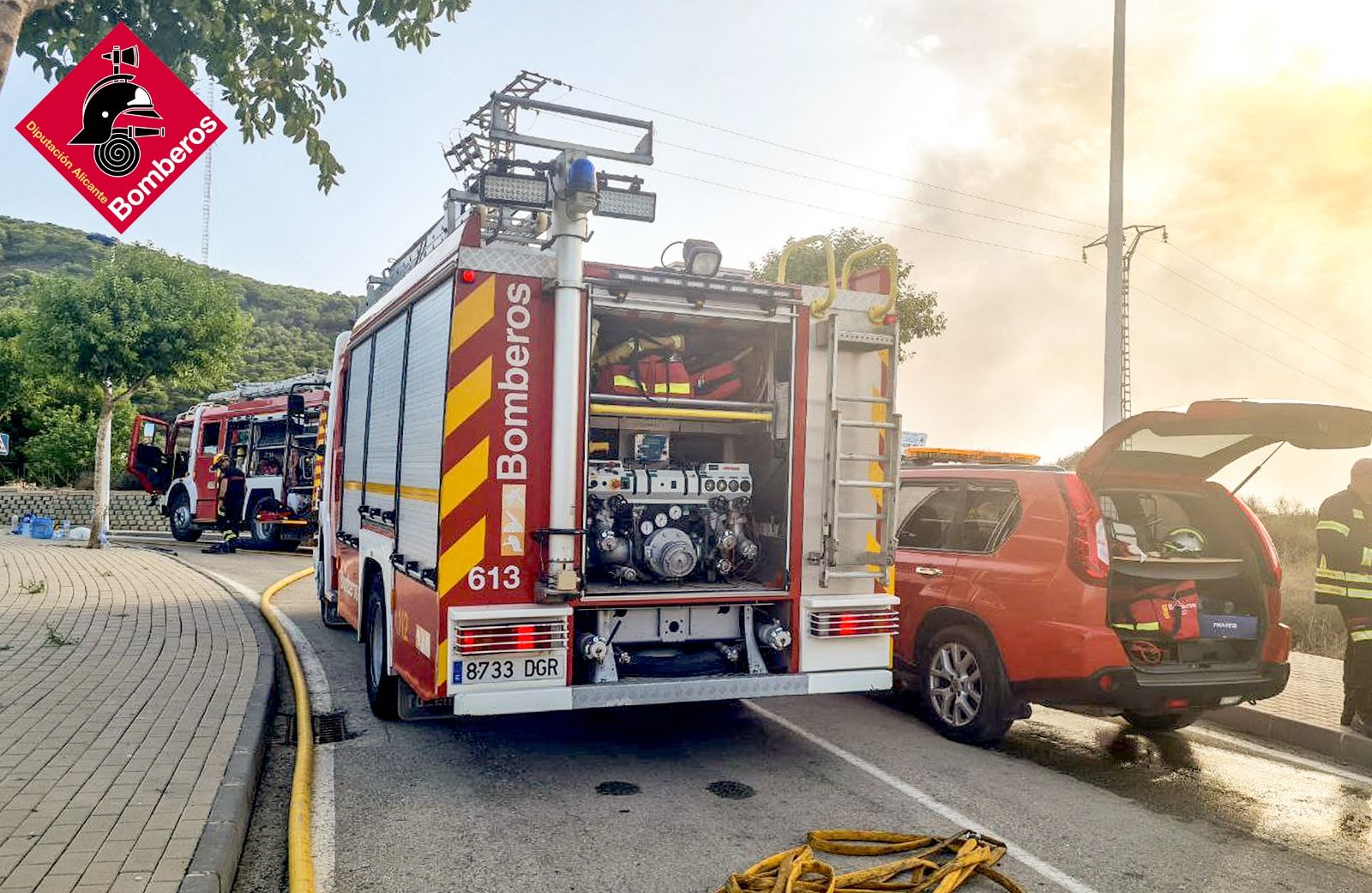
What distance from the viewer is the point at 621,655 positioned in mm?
5344

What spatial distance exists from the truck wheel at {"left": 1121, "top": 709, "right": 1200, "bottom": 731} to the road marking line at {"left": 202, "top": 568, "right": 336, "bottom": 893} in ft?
16.0

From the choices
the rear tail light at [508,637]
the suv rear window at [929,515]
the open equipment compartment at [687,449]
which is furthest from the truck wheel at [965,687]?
the rear tail light at [508,637]

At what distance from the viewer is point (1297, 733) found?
6.79 m

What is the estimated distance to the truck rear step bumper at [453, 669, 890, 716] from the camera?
15.8 feet

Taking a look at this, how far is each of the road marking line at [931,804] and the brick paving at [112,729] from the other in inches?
131

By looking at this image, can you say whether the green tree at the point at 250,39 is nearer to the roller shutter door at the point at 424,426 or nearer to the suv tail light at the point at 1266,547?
the roller shutter door at the point at 424,426

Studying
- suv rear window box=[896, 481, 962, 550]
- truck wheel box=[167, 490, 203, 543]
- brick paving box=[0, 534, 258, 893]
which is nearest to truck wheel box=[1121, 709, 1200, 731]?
suv rear window box=[896, 481, 962, 550]

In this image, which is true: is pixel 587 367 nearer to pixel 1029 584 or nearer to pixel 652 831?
pixel 652 831

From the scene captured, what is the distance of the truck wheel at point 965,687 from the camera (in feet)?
19.8

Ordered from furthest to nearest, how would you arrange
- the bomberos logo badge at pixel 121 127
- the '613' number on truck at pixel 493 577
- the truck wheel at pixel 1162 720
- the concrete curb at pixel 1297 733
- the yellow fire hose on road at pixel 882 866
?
the truck wheel at pixel 1162 720 < the concrete curb at pixel 1297 733 < the bomberos logo badge at pixel 121 127 < the '613' number on truck at pixel 493 577 < the yellow fire hose on road at pixel 882 866

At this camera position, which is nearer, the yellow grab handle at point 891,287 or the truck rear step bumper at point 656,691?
the truck rear step bumper at point 656,691

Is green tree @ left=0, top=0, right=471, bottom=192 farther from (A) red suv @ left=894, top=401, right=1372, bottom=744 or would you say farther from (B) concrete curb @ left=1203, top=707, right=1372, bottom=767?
(B) concrete curb @ left=1203, top=707, right=1372, bottom=767

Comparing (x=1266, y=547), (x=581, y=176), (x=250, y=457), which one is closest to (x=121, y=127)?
(x=581, y=176)

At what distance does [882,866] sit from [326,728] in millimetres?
3845
